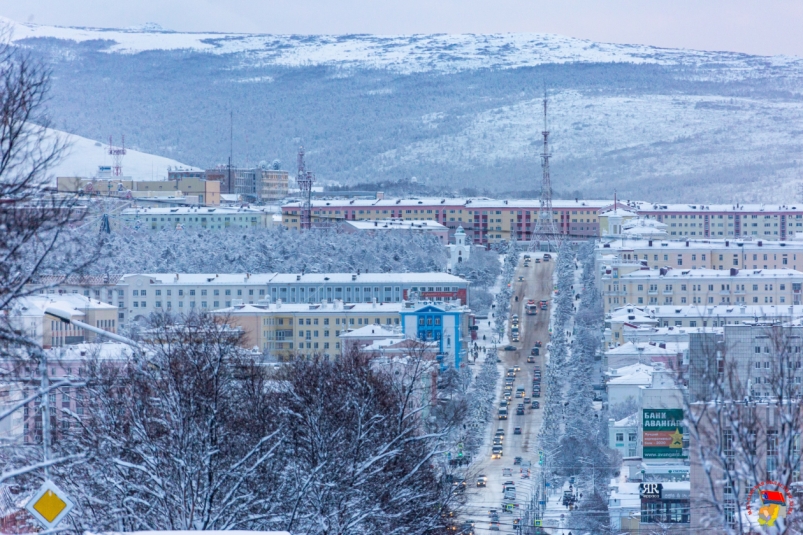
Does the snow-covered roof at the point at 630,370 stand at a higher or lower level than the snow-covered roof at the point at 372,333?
lower

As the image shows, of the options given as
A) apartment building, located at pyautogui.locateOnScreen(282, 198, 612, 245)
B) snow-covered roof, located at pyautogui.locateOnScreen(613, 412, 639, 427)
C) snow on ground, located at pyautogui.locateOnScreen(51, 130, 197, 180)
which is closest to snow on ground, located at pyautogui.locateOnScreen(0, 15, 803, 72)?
snow on ground, located at pyautogui.locateOnScreen(51, 130, 197, 180)

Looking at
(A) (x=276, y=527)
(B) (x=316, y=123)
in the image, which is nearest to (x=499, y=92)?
(B) (x=316, y=123)

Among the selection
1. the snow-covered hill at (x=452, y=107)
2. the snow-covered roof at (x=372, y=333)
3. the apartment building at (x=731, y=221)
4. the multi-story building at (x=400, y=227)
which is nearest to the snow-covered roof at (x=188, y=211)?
the multi-story building at (x=400, y=227)

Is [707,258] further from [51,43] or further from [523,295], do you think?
[51,43]

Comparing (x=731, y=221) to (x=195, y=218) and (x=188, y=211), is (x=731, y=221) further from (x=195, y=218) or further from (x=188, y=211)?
(x=188, y=211)

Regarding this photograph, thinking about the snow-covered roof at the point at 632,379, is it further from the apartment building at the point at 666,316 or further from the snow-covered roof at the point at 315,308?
the snow-covered roof at the point at 315,308
